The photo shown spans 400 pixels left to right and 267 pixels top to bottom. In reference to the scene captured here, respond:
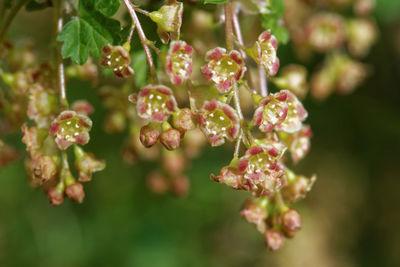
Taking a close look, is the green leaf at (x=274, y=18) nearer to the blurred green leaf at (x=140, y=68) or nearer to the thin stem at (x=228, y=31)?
the thin stem at (x=228, y=31)

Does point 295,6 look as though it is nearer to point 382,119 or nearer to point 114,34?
point 114,34

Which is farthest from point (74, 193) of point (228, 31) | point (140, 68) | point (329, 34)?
point (329, 34)

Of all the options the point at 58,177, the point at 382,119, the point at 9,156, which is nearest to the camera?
the point at 58,177

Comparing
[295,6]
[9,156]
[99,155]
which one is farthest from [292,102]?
[99,155]

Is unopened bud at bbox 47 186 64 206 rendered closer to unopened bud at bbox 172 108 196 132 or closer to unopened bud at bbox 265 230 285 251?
unopened bud at bbox 172 108 196 132

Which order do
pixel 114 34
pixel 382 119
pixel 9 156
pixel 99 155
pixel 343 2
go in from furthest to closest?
1. pixel 382 119
2. pixel 99 155
3. pixel 343 2
4. pixel 9 156
5. pixel 114 34
